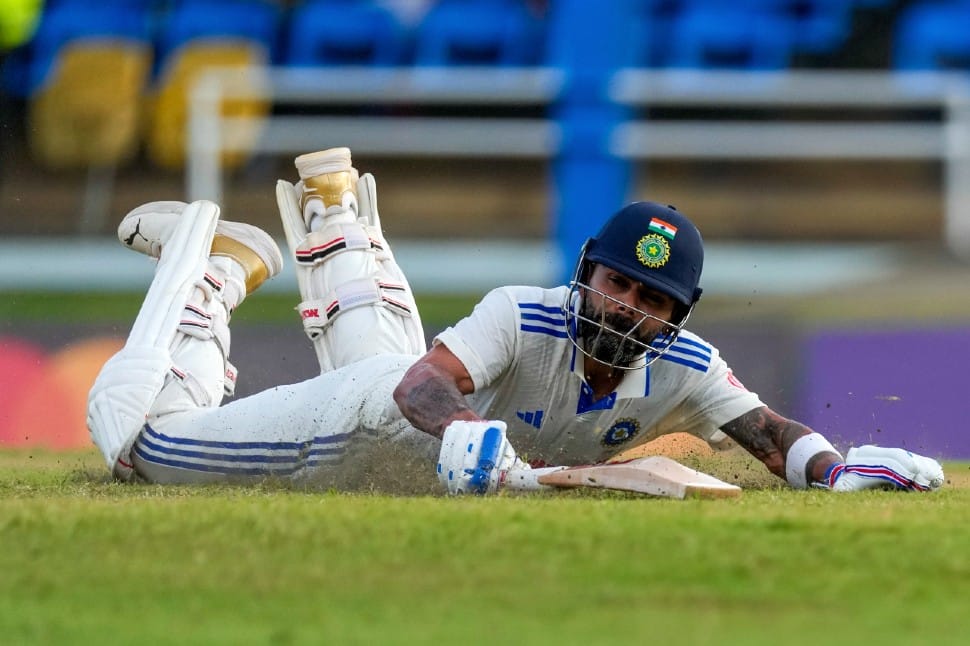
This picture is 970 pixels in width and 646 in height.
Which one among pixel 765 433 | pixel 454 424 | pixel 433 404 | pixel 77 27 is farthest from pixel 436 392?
pixel 77 27

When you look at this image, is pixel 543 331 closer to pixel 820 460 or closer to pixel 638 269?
pixel 638 269

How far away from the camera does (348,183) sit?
635cm

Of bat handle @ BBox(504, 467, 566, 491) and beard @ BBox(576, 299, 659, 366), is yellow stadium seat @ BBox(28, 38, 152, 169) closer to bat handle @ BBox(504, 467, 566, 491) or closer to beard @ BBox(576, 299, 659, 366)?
beard @ BBox(576, 299, 659, 366)

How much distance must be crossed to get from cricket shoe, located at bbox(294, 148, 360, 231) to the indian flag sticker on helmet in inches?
70.3

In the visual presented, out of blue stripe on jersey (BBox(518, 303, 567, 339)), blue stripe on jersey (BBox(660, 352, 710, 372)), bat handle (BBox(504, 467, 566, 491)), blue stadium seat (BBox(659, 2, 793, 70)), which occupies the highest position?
blue stadium seat (BBox(659, 2, 793, 70))

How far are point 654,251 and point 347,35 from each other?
36.3ft

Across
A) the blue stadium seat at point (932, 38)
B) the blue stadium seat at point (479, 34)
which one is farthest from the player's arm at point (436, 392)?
the blue stadium seat at point (932, 38)

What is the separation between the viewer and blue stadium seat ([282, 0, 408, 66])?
50.3 ft

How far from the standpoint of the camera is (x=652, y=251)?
15.4 feet

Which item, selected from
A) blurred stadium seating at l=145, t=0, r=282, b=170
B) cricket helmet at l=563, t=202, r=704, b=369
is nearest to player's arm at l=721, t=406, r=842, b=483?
cricket helmet at l=563, t=202, r=704, b=369

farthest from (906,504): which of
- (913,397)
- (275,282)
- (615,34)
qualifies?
(615,34)

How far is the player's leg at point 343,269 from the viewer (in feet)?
19.2

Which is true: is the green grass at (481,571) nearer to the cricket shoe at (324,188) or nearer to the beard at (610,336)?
the beard at (610,336)

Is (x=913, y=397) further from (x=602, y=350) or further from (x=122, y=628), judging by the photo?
(x=122, y=628)
